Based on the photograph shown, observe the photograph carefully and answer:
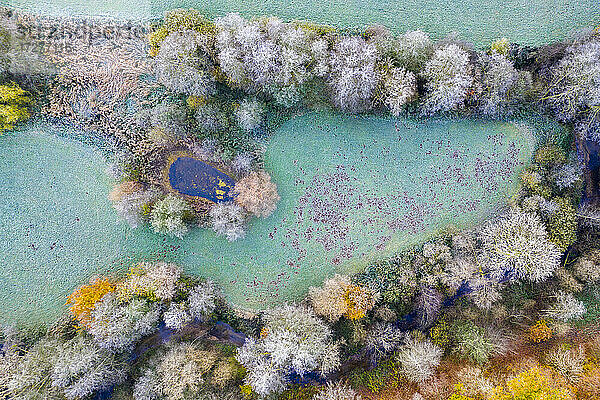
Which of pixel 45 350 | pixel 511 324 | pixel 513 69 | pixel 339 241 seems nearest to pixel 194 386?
pixel 45 350

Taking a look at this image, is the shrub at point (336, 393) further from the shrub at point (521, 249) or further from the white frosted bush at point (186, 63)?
the white frosted bush at point (186, 63)

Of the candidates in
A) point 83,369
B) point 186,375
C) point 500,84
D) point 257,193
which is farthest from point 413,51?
point 83,369

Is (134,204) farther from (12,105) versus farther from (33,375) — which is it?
(33,375)

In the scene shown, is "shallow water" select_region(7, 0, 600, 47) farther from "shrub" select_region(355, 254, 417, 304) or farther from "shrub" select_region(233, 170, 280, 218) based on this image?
"shrub" select_region(355, 254, 417, 304)

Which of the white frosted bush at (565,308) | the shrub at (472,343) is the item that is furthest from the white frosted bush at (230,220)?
the white frosted bush at (565,308)

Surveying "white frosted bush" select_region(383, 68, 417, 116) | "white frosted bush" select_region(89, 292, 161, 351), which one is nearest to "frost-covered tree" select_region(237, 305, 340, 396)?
"white frosted bush" select_region(89, 292, 161, 351)

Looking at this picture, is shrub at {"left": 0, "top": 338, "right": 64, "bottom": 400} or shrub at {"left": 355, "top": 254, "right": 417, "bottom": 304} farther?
shrub at {"left": 355, "top": 254, "right": 417, "bottom": 304}
